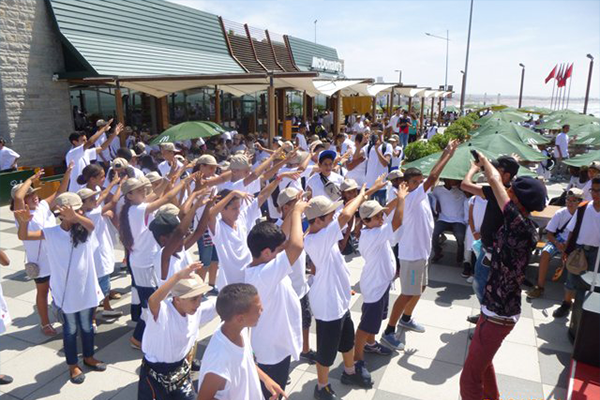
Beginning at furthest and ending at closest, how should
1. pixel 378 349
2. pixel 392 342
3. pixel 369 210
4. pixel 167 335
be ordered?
pixel 392 342, pixel 378 349, pixel 369 210, pixel 167 335

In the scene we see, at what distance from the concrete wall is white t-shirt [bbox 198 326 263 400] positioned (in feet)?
43.3

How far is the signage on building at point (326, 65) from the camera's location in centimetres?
2827

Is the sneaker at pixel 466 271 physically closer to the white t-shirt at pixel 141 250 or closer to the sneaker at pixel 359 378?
the sneaker at pixel 359 378

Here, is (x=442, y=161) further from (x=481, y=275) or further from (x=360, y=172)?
(x=360, y=172)

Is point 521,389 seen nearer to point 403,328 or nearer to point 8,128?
point 403,328

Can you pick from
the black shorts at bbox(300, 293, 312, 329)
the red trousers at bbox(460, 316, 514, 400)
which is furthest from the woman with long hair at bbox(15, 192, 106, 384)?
the red trousers at bbox(460, 316, 514, 400)

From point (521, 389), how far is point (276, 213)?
173 inches

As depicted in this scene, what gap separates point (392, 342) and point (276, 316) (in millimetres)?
2161

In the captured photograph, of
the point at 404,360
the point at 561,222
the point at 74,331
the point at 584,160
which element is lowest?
the point at 404,360

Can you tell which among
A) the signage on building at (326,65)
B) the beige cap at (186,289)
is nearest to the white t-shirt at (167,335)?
the beige cap at (186,289)

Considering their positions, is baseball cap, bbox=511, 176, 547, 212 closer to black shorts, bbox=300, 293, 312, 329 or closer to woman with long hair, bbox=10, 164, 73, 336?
black shorts, bbox=300, 293, 312, 329

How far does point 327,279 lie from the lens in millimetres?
3533

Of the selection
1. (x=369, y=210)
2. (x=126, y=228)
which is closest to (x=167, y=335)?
(x=126, y=228)

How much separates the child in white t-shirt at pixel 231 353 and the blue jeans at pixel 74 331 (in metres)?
2.32
